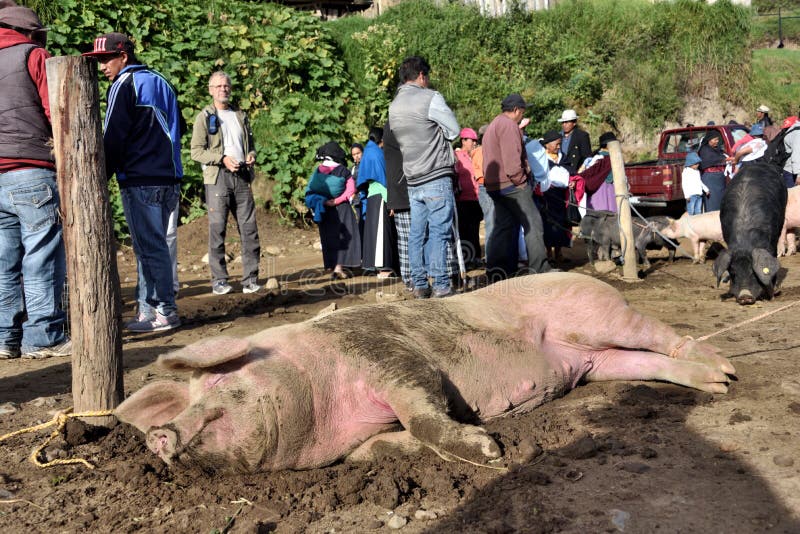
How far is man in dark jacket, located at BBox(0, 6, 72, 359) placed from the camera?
5.64 metres

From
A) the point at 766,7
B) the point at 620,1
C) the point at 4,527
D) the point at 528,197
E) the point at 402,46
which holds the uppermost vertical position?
the point at 766,7

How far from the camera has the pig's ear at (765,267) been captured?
730 cm

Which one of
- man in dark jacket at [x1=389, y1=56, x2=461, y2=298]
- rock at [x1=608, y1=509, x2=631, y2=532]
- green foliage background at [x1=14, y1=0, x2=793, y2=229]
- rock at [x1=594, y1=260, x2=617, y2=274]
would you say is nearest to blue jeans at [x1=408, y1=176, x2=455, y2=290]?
man in dark jacket at [x1=389, y1=56, x2=461, y2=298]

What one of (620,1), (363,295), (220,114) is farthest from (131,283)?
(620,1)

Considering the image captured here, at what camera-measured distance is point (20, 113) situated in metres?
5.66

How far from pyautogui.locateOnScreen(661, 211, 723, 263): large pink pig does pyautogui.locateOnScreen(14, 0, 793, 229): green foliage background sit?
6876 millimetres

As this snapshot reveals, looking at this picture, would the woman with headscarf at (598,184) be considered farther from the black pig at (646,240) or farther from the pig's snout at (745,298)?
the pig's snout at (745,298)

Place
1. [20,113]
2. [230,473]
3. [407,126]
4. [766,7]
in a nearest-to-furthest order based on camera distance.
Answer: [230,473]
[20,113]
[407,126]
[766,7]

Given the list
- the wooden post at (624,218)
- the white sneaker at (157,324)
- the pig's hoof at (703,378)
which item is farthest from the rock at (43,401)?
the wooden post at (624,218)

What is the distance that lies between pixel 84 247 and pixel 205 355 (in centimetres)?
109

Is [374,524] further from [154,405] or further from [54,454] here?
[54,454]

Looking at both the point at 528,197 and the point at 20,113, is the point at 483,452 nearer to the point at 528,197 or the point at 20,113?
the point at 20,113

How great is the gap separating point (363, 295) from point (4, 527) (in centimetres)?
528

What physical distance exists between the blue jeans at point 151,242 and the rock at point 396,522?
13.5 feet
